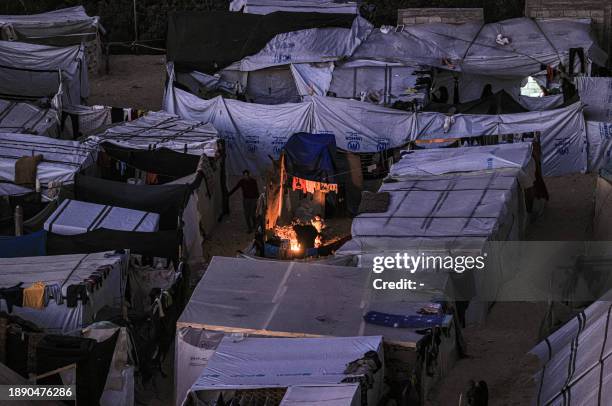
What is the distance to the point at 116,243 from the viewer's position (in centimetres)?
1830

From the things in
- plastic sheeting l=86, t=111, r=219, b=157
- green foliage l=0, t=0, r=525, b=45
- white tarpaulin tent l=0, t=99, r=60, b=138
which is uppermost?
plastic sheeting l=86, t=111, r=219, b=157

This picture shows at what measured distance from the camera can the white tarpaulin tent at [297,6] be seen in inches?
1168

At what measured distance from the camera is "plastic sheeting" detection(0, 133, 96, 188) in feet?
68.5

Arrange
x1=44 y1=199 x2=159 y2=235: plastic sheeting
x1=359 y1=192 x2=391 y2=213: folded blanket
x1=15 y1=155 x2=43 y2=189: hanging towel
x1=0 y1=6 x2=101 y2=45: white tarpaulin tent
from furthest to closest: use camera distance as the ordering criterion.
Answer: x1=0 y1=6 x2=101 y2=45: white tarpaulin tent < x1=15 y1=155 x2=43 y2=189: hanging towel < x1=44 y1=199 x2=159 y2=235: plastic sheeting < x1=359 y1=192 x2=391 y2=213: folded blanket

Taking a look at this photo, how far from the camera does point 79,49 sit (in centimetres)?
2788

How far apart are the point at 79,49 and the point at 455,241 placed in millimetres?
13051

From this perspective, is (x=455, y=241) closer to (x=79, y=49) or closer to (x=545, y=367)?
(x=545, y=367)

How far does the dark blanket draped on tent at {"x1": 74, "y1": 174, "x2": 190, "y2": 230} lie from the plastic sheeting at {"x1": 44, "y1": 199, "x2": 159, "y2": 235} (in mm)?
443

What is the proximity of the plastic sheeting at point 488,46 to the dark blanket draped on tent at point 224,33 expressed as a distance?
134 cm

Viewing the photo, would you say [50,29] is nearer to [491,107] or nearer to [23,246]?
[491,107]

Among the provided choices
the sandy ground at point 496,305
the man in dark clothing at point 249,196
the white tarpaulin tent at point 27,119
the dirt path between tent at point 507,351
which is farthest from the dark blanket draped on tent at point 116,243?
the white tarpaulin tent at point 27,119

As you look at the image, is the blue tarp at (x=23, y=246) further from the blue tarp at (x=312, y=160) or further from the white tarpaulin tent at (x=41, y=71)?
the white tarpaulin tent at (x=41, y=71)

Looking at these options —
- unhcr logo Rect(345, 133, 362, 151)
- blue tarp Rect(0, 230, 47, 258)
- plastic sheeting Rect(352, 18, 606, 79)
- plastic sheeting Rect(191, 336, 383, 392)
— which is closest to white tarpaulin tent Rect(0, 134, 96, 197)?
blue tarp Rect(0, 230, 47, 258)

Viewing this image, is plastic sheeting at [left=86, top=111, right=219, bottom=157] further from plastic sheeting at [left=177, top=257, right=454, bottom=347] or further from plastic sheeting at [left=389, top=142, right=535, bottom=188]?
plastic sheeting at [left=177, top=257, right=454, bottom=347]
